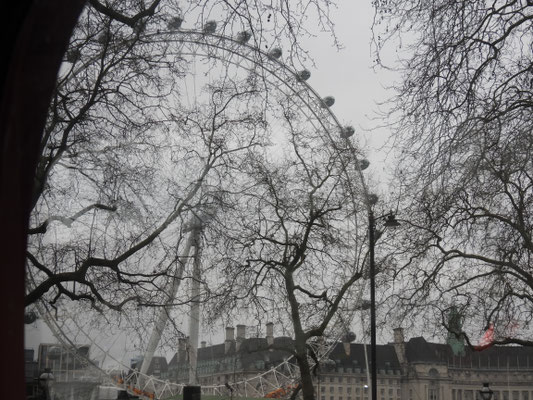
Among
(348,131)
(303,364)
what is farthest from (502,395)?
(303,364)

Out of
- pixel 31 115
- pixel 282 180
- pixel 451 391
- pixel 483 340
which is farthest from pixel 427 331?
pixel 451 391

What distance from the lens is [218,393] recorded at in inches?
1056

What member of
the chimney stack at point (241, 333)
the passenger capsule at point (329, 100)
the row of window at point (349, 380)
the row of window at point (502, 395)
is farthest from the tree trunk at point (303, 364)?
the row of window at point (502, 395)

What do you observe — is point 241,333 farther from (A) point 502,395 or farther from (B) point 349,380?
(A) point 502,395

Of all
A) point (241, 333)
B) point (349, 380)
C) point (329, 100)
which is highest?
point (329, 100)

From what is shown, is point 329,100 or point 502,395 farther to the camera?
point 502,395

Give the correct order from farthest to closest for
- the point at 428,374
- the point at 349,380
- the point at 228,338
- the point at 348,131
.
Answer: the point at 349,380, the point at 428,374, the point at 348,131, the point at 228,338

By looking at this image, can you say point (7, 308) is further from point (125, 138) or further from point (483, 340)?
point (483, 340)

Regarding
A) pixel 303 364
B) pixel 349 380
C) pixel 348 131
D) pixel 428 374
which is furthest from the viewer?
pixel 349 380

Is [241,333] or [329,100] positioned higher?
[329,100]

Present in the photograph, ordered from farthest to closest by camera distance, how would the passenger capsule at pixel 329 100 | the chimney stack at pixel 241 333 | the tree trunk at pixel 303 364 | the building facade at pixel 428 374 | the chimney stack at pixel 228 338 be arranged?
the building facade at pixel 428 374 < the passenger capsule at pixel 329 100 < the chimney stack at pixel 228 338 < the chimney stack at pixel 241 333 < the tree trunk at pixel 303 364

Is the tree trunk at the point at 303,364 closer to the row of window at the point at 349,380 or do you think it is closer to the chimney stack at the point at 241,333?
the chimney stack at the point at 241,333

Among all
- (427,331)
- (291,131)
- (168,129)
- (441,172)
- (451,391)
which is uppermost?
(291,131)

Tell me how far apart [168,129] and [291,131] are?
18.0 ft
